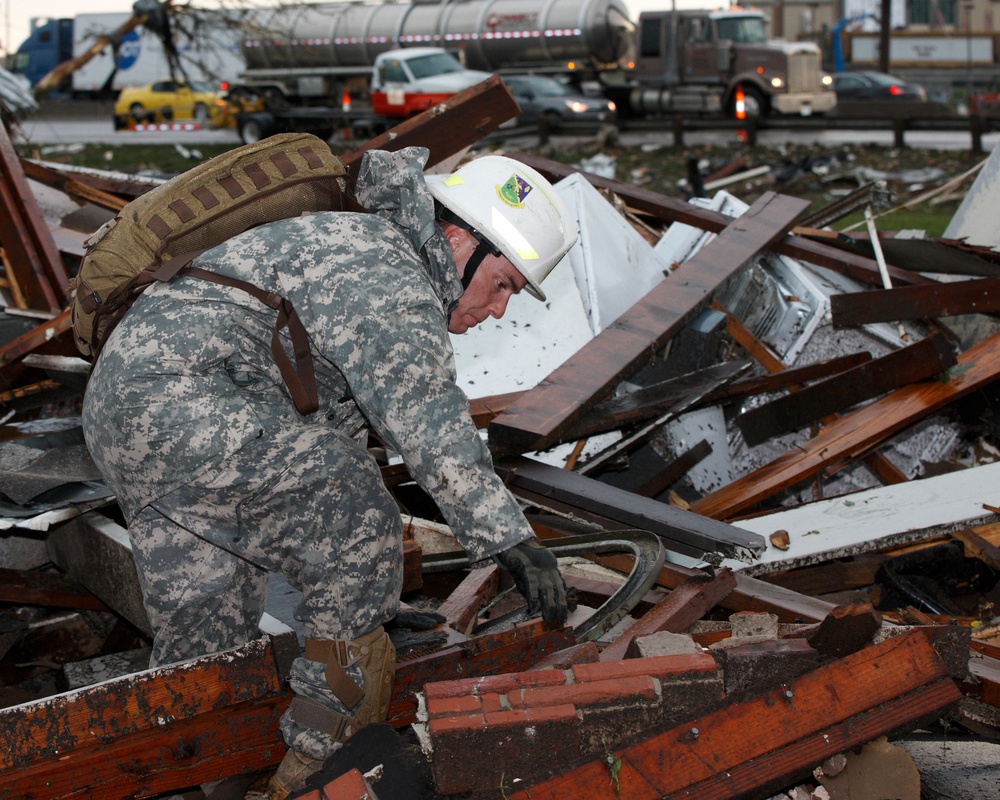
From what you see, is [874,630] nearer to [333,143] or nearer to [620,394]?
[620,394]

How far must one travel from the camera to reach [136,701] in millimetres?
2467

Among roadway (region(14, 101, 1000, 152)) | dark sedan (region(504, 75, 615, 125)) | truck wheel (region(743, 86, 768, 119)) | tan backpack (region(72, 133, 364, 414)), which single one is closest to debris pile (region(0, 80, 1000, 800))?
tan backpack (region(72, 133, 364, 414))

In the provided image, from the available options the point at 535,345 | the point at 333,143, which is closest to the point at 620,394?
the point at 535,345

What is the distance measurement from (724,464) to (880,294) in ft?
3.58

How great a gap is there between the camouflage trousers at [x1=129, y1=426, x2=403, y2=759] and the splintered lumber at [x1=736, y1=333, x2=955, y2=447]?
95.9 inches

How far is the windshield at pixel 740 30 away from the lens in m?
23.0

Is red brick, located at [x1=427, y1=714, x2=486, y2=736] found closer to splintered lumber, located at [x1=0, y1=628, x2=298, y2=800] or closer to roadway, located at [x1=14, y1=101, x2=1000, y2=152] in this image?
splintered lumber, located at [x1=0, y1=628, x2=298, y2=800]

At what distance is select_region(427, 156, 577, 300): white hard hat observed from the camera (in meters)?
2.62

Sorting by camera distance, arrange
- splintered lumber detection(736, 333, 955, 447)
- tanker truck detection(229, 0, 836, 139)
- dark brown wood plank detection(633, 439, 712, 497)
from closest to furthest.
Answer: dark brown wood plank detection(633, 439, 712, 497) < splintered lumber detection(736, 333, 955, 447) < tanker truck detection(229, 0, 836, 139)

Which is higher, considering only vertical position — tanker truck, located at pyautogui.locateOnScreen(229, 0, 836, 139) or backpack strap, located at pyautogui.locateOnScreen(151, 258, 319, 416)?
backpack strap, located at pyautogui.locateOnScreen(151, 258, 319, 416)

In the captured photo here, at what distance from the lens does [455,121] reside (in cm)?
521

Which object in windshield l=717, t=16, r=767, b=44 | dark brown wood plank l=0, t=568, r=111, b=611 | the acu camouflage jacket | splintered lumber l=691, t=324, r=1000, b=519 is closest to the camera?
the acu camouflage jacket

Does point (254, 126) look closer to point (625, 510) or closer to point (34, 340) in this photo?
point (34, 340)

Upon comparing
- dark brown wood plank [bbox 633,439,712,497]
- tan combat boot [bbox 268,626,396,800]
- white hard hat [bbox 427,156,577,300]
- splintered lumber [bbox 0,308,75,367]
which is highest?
white hard hat [bbox 427,156,577,300]
